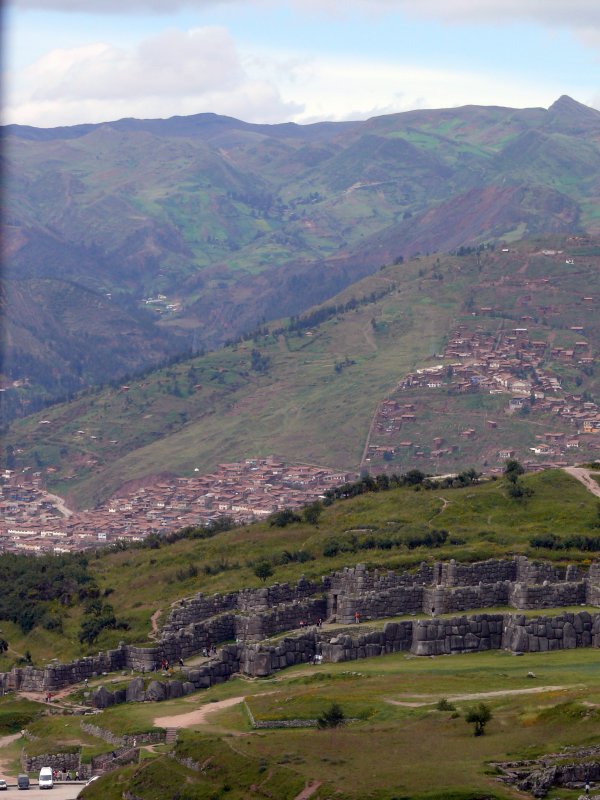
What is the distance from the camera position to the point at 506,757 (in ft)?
123

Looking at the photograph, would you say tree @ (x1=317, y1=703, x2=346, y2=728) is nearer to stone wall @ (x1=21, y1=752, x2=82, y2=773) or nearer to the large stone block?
stone wall @ (x1=21, y1=752, x2=82, y2=773)

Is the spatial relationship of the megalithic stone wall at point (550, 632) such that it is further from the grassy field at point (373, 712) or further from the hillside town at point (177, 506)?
the hillside town at point (177, 506)

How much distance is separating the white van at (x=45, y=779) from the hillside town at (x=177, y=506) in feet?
371

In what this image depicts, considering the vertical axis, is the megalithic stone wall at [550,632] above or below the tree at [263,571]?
above

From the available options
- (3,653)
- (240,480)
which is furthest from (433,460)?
(3,653)

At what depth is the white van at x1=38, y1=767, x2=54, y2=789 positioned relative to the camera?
141 feet

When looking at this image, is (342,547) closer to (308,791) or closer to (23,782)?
(23,782)

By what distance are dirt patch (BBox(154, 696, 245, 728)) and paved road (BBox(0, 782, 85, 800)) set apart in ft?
10.3

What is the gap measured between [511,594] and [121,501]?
140421mm

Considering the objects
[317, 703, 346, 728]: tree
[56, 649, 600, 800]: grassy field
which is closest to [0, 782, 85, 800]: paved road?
[56, 649, 600, 800]: grassy field

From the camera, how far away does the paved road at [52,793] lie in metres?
41.8

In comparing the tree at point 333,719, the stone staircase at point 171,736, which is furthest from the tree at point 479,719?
the stone staircase at point 171,736

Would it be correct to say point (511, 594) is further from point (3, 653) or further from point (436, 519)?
point (3, 653)

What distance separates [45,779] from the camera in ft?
142
